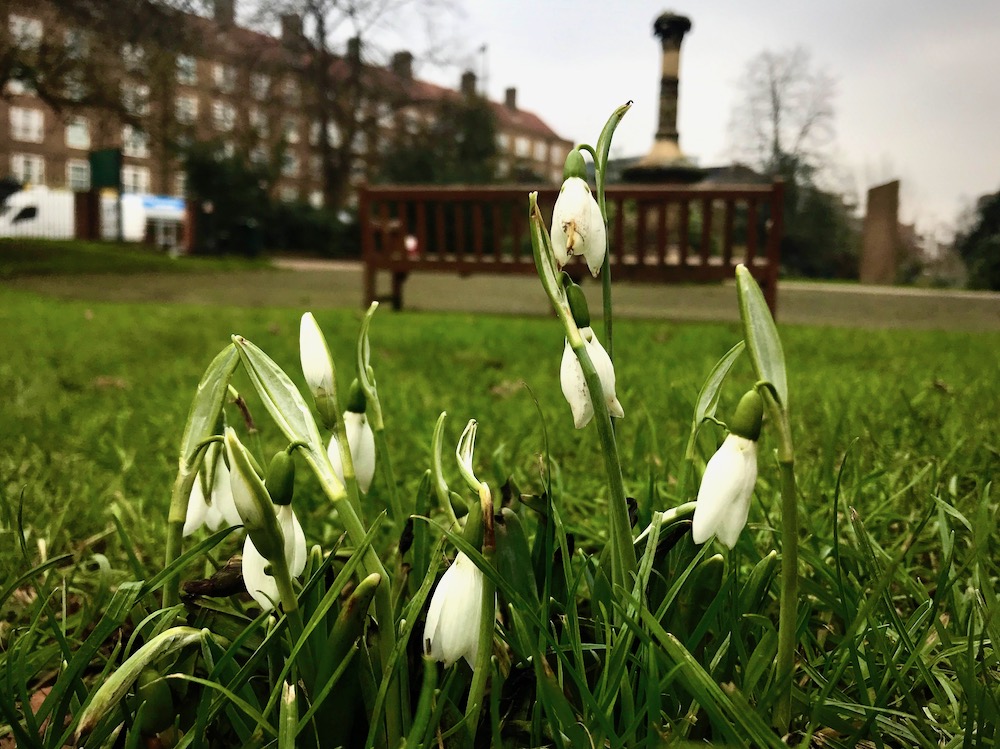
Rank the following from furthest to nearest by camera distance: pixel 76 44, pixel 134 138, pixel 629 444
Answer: pixel 134 138
pixel 76 44
pixel 629 444

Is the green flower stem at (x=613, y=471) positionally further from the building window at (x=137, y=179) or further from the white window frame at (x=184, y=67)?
the building window at (x=137, y=179)

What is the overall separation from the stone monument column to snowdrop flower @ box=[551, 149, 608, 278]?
11285 millimetres

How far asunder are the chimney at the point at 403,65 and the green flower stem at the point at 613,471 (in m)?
24.8

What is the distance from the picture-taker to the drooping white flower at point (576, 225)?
0.61 metres

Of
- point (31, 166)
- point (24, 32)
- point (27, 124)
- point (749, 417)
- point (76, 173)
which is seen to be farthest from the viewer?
point (76, 173)

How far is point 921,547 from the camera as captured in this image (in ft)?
4.24

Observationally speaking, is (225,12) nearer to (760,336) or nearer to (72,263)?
(72,263)

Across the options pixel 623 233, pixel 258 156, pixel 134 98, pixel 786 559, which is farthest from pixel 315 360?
pixel 258 156

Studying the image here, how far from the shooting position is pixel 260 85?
76.7ft

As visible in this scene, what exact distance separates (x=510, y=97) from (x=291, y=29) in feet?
94.7

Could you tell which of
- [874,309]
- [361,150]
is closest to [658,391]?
[874,309]

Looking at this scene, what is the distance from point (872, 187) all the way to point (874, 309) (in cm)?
523

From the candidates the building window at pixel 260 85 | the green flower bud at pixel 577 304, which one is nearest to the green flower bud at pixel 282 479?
the green flower bud at pixel 577 304

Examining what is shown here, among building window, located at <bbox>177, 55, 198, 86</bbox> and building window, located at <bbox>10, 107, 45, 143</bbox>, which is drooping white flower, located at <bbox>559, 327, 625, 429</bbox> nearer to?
building window, located at <bbox>177, 55, 198, 86</bbox>
